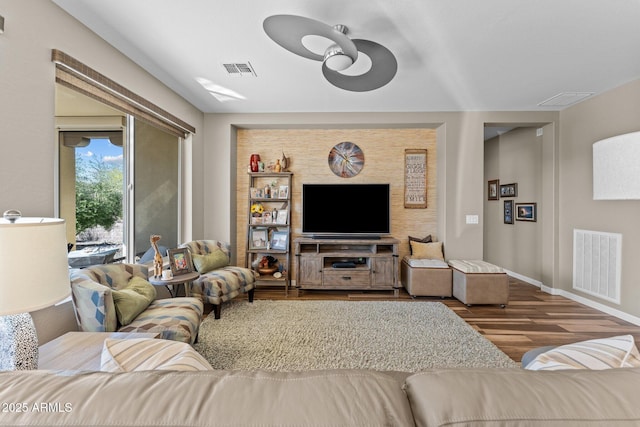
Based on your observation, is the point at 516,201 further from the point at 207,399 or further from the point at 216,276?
the point at 207,399

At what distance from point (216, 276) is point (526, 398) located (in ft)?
9.48

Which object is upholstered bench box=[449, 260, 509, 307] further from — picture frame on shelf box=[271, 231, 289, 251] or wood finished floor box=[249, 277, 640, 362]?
picture frame on shelf box=[271, 231, 289, 251]

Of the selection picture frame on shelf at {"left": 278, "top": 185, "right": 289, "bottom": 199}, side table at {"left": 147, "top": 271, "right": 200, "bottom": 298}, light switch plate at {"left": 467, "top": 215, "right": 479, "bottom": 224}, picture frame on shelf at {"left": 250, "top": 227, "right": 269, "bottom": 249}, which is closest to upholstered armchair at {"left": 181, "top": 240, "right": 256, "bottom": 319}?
side table at {"left": 147, "top": 271, "right": 200, "bottom": 298}

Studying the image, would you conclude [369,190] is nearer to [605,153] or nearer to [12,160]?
[605,153]

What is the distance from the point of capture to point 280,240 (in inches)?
162

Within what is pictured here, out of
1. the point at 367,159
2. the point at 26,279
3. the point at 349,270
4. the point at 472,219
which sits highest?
the point at 367,159

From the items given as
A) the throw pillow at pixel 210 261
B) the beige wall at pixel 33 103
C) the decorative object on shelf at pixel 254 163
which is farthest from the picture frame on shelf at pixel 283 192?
the beige wall at pixel 33 103

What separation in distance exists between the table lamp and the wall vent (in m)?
4.77

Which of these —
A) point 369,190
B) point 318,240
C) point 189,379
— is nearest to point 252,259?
point 318,240

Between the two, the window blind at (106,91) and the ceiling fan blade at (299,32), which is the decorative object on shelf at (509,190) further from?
the window blind at (106,91)

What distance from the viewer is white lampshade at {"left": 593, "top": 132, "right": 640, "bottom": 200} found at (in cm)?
230

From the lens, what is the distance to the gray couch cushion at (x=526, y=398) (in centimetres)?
51

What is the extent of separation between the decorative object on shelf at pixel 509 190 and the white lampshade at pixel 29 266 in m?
5.64

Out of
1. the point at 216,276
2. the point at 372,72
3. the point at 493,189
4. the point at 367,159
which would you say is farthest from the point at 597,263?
the point at 216,276
